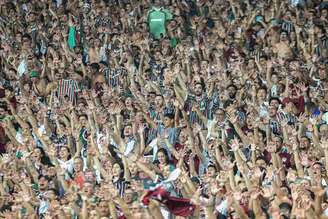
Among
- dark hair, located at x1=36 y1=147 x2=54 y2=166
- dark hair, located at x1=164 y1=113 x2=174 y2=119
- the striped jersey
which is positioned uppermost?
the striped jersey

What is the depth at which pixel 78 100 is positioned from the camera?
74.8 ft

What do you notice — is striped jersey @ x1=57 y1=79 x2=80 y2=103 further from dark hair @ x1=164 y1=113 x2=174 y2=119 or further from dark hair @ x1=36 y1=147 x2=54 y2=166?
dark hair @ x1=36 y1=147 x2=54 y2=166

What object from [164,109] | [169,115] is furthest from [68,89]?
[169,115]

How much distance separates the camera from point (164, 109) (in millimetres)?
22203

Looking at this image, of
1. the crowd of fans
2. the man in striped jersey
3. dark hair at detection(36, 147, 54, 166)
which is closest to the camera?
the crowd of fans

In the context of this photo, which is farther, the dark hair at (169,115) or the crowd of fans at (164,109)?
the dark hair at (169,115)

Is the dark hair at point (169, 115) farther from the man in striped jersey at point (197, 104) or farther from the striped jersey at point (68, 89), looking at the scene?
the striped jersey at point (68, 89)

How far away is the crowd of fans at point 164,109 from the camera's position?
1948cm

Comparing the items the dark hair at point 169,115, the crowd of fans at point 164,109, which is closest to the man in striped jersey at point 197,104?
the crowd of fans at point 164,109

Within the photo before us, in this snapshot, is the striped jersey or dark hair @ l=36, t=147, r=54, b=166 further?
the striped jersey

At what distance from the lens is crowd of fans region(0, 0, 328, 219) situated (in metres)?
19.5

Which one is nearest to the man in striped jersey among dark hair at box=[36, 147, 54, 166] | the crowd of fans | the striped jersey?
the crowd of fans

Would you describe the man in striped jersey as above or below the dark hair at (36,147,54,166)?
above

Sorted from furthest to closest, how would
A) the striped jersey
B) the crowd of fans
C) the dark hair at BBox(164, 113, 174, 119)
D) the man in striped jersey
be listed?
the striped jersey < the man in striped jersey < the dark hair at BBox(164, 113, 174, 119) < the crowd of fans
